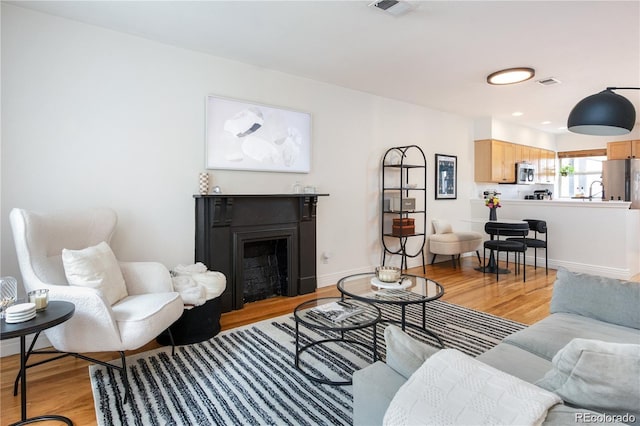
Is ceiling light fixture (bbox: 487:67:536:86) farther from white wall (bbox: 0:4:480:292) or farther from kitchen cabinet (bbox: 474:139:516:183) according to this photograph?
kitchen cabinet (bbox: 474:139:516:183)

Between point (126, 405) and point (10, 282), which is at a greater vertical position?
point (10, 282)

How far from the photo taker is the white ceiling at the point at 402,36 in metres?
2.63

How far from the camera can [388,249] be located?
525 centimetres

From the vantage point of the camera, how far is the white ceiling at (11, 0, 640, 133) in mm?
2627

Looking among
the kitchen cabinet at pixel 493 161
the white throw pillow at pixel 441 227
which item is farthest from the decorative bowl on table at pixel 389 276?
the kitchen cabinet at pixel 493 161

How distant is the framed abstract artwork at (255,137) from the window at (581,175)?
7261 millimetres

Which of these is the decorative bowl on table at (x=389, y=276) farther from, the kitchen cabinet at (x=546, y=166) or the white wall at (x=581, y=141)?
the white wall at (x=581, y=141)

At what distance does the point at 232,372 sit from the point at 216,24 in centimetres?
266

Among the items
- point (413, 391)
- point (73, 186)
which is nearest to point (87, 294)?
point (73, 186)

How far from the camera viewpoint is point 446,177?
6.07 meters

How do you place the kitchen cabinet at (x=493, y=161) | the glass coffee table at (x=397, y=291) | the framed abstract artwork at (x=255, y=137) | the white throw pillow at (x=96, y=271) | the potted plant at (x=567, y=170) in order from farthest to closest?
the potted plant at (x=567, y=170)
the kitchen cabinet at (x=493, y=161)
the framed abstract artwork at (x=255, y=137)
the glass coffee table at (x=397, y=291)
the white throw pillow at (x=96, y=271)

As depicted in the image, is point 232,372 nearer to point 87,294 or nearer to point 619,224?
point 87,294

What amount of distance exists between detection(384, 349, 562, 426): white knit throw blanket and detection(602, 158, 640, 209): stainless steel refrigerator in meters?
7.72

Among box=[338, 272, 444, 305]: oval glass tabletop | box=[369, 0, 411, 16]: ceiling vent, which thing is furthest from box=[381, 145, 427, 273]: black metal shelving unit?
box=[369, 0, 411, 16]: ceiling vent
